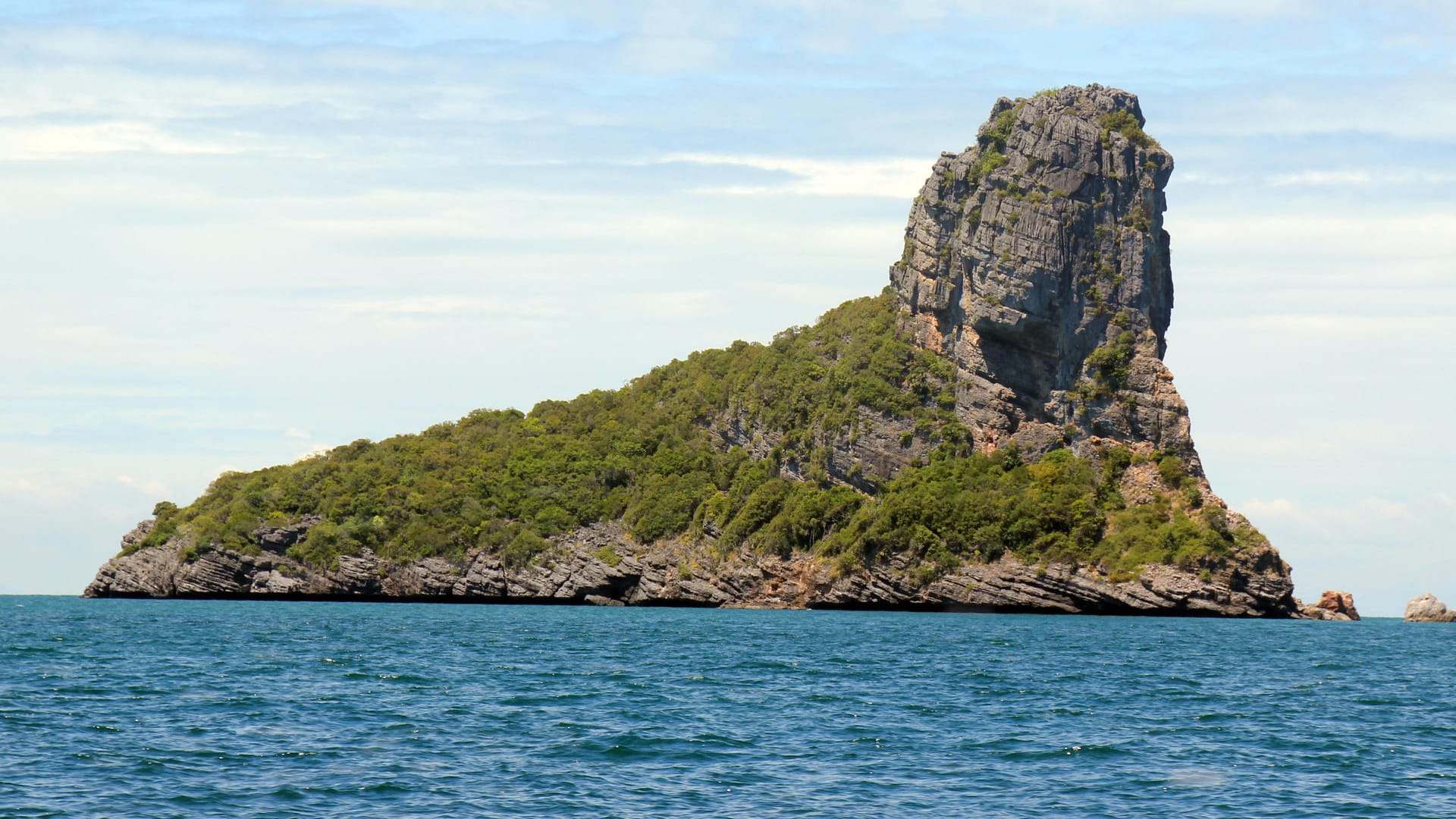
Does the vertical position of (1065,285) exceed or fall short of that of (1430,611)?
it exceeds it

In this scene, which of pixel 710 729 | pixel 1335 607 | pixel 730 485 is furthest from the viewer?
pixel 730 485

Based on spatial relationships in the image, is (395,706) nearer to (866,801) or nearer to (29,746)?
(29,746)

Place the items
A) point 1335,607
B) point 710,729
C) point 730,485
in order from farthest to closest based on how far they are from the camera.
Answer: point 730,485 → point 1335,607 → point 710,729

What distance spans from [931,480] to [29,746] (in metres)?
109

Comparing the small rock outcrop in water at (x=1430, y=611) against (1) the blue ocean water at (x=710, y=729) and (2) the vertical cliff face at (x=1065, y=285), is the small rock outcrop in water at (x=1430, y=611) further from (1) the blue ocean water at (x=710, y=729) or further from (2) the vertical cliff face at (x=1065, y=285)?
(1) the blue ocean water at (x=710, y=729)

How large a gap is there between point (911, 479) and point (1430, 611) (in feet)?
184

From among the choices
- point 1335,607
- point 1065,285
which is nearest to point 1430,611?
point 1335,607

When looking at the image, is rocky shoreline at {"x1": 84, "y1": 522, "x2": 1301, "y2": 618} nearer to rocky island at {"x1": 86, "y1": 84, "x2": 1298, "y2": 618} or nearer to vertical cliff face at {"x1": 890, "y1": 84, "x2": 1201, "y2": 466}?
rocky island at {"x1": 86, "y1": 84, "x2": 1298, "y2": 618}

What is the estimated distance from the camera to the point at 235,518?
152 metres

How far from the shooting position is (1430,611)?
481 ft

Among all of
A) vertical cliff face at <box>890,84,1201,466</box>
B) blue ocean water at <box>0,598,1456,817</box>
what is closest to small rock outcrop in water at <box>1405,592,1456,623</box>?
vertical cliff face at <box>890,84,1201,466</box>

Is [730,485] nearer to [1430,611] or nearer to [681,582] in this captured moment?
[681,582]

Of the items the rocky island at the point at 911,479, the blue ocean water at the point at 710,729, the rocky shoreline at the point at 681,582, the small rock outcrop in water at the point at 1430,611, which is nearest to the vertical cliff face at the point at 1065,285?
the rocky island at the point at 911,479

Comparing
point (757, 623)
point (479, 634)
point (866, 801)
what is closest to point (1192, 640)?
point (757, 623)
